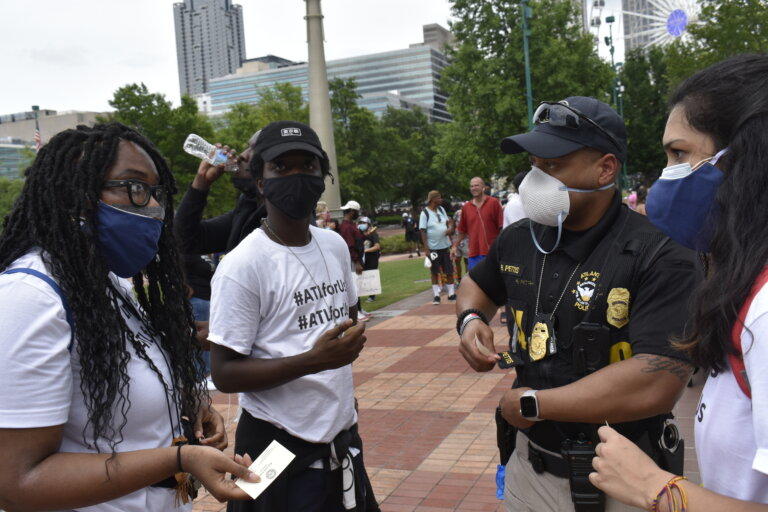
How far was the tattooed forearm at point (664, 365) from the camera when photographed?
1987 mm

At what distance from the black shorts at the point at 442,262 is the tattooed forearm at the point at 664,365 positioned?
10563mm

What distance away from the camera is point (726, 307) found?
4.31 ft

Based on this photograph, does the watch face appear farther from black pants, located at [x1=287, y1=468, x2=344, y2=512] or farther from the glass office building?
the glass office building

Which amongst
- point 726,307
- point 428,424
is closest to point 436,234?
point 428,424

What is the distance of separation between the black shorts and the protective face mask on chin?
Answer: 10084mm

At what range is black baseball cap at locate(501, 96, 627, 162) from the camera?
92.5 inches

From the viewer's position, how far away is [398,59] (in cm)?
16762

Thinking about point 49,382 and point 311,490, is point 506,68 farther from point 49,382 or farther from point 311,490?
point 49,382

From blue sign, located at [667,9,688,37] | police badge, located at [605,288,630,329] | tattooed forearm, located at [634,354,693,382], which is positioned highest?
blue sign, located at [667,9,688,37]

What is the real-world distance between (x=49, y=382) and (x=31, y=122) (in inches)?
5917

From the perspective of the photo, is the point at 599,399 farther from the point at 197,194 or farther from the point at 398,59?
the point at 398,59

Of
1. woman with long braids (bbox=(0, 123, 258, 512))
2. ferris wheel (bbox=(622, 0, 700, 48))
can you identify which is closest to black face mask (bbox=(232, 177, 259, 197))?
woman with long braids (bbox=(0, 123, 258, 512))

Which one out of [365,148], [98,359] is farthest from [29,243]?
[365,148]

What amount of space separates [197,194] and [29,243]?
196cm
